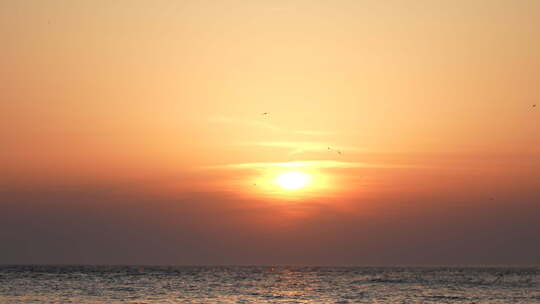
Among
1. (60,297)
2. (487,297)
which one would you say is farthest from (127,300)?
(487,297)

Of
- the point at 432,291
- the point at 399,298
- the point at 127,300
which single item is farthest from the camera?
the point at 432,291

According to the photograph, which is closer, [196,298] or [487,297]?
[196,298]

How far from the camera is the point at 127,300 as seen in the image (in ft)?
205

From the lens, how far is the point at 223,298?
222ft

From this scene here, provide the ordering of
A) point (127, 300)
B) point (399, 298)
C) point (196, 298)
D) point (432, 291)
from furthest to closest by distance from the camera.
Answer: point (432, 291)
point (399, 298)
point (196, 298)
point (127, 300)

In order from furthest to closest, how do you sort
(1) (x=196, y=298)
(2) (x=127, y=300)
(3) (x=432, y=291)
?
(3) (x=432, y=291) → (1) (x=196, y=298) → (2) (x=127, y=300)

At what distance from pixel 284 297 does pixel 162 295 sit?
11.7m

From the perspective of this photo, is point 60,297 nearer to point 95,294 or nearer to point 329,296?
point 95,294

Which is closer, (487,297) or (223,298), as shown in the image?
(223,298)

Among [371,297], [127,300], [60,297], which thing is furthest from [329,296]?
[60,297]

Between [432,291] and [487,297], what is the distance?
10238mm

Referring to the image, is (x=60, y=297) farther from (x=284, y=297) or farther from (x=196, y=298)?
(x=284, y=297)

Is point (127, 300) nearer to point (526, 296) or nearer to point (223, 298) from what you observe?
point (223, 298)

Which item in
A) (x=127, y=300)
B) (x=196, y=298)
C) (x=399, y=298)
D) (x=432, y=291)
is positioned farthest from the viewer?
(x=432, y=291)
